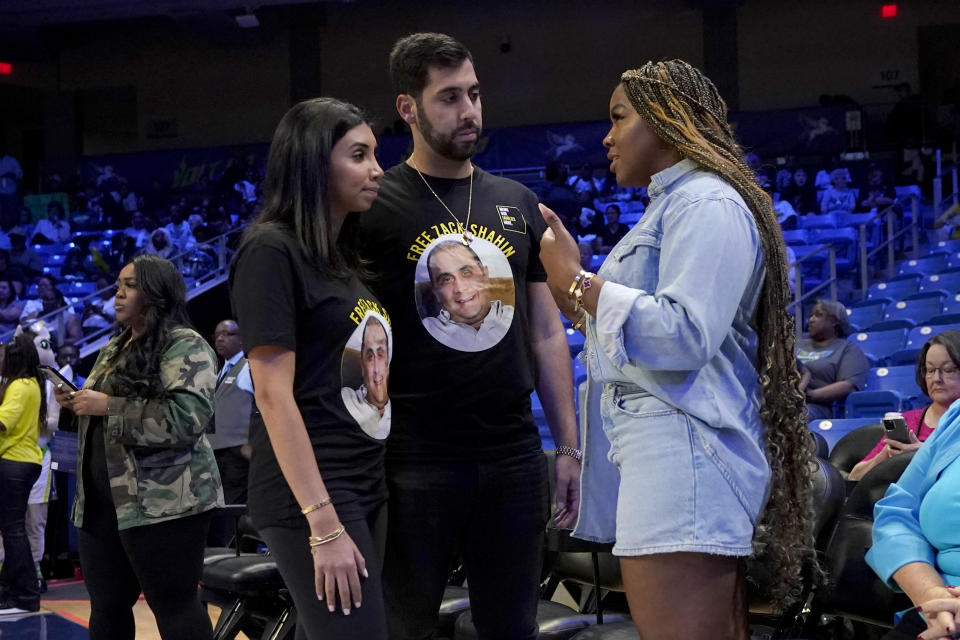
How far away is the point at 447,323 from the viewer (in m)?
2.20

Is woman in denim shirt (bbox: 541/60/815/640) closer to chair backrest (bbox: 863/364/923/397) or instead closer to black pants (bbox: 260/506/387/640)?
black pants (bbox: 260/506/387/640)

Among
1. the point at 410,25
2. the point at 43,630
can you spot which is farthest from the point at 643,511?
the point at 410,25

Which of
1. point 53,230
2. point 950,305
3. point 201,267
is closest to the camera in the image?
point 950,305

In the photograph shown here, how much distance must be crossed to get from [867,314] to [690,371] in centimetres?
732

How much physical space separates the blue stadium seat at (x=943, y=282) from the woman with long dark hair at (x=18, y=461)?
21.1 ft

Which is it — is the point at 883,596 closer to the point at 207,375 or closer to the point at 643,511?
the point at 643,511

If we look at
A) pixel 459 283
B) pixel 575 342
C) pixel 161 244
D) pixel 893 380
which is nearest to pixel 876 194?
pixel 575 342

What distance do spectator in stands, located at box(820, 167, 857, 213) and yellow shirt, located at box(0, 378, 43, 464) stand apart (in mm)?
9058

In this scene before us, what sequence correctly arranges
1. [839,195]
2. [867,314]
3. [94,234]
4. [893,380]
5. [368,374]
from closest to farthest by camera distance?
[368,374]
[893,380]
[867,314]
[839,195]
[94,234]

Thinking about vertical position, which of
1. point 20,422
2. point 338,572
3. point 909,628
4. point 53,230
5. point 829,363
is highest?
point 53,230

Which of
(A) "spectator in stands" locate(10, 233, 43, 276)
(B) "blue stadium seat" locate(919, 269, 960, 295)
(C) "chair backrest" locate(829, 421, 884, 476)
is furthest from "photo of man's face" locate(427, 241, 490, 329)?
(A) "spectator in stands" locate(10, 233, 43, 276)

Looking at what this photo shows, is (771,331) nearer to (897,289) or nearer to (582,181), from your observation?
(897,289)

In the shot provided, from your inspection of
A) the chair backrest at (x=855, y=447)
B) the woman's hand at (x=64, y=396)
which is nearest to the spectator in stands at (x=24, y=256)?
the woman's hand at (x=64, y=396)

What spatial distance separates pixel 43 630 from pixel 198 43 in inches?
528
